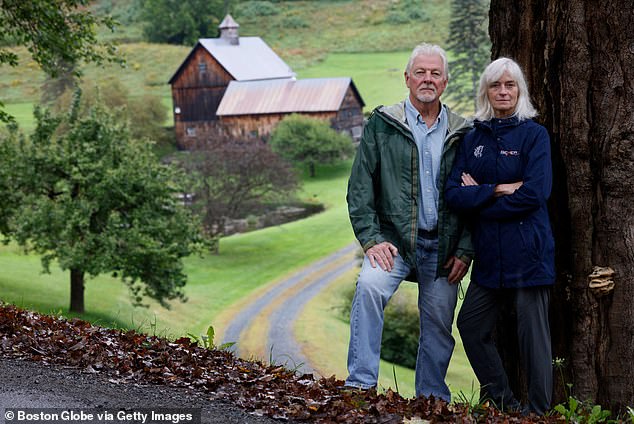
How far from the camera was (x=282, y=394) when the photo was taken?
5.27 m

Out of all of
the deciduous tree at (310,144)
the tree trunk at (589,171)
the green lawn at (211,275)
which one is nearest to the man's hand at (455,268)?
the tree trunk at (589,171)

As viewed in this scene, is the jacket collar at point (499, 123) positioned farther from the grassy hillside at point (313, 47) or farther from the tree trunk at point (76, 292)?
the grassy hillside at point (313, 47)

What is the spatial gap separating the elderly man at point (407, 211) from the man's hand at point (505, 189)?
0.37 meters

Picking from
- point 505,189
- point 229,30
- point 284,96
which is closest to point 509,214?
point 505,189

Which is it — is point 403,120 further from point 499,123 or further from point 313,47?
point 313,47

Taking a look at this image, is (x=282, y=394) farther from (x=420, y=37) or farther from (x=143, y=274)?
(x=420, y=37)

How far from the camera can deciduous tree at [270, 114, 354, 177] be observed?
229 ft

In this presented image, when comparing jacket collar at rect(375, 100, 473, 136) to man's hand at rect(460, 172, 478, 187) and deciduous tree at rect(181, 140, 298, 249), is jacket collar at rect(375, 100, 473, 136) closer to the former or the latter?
man's hand at rect(460, 172, 478, 187)

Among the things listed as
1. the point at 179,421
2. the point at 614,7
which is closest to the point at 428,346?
the point at 179,421

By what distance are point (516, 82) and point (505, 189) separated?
68cm

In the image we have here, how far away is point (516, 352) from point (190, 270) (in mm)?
38644

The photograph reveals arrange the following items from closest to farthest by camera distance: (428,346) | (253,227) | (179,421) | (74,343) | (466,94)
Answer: (179,421) < (428,346) < (74,343) < (253,227) < (466,94)

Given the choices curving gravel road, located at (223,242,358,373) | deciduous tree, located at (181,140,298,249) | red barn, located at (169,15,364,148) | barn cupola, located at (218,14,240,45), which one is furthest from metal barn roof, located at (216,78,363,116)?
curving gravel road, located at (223,242,358,373)

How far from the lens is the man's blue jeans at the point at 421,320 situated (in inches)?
212
